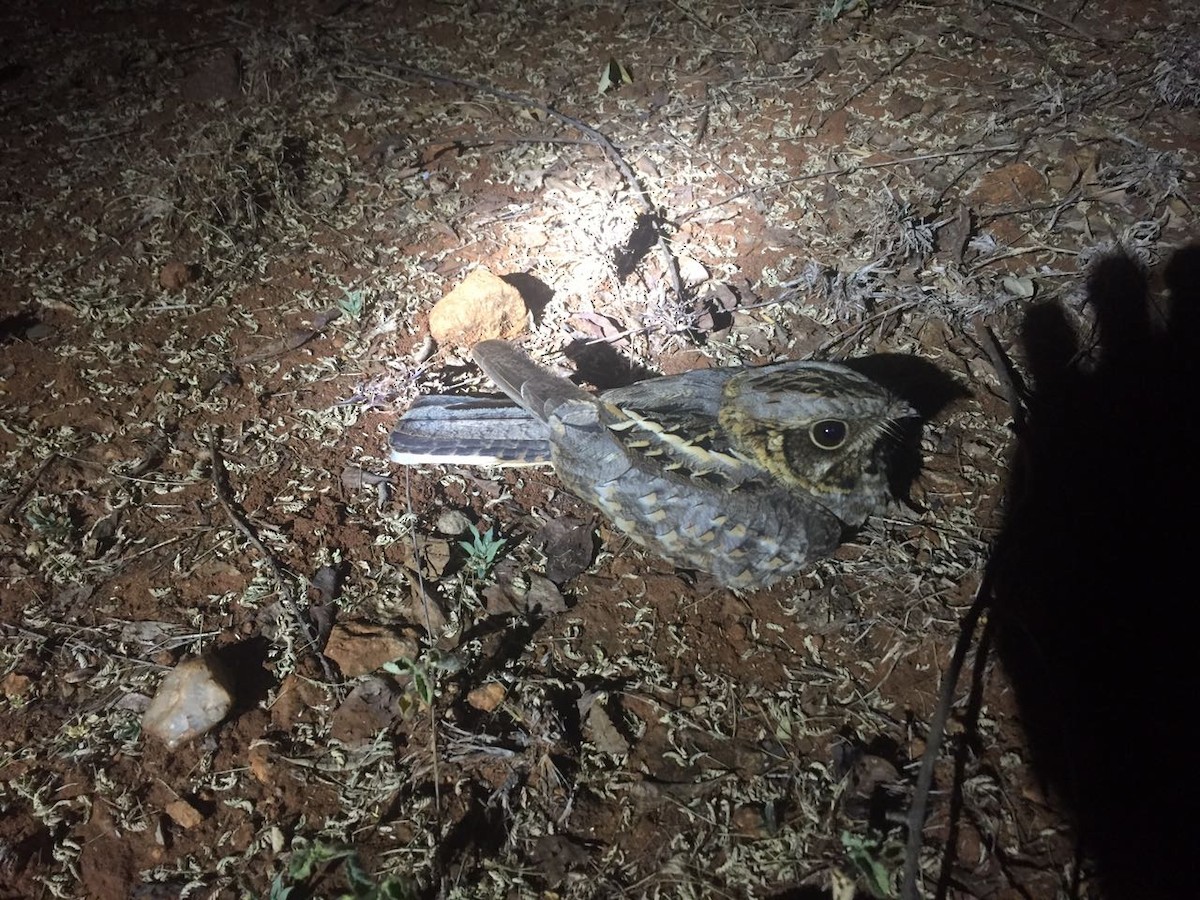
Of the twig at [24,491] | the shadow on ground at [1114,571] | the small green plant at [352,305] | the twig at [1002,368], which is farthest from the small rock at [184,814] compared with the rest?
the twig at [1002,368]


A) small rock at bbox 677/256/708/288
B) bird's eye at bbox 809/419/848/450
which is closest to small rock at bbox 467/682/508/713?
bird's eye at bbox 809/419/848/450

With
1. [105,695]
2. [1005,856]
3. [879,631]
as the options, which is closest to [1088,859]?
[1005,856]

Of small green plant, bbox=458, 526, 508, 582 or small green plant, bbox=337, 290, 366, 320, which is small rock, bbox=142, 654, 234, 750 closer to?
small green plant, bbox=458, 526, 508, 582

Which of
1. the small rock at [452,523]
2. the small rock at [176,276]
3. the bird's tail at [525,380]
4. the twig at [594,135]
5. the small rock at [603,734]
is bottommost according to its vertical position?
the small rock at [603,734]

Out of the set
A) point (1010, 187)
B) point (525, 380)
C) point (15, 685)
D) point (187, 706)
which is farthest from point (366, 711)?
point (1010, 187)

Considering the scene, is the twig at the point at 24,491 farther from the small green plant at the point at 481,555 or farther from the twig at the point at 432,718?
the small green plant at the point at 481,555

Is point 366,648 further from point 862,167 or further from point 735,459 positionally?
point 862,167
